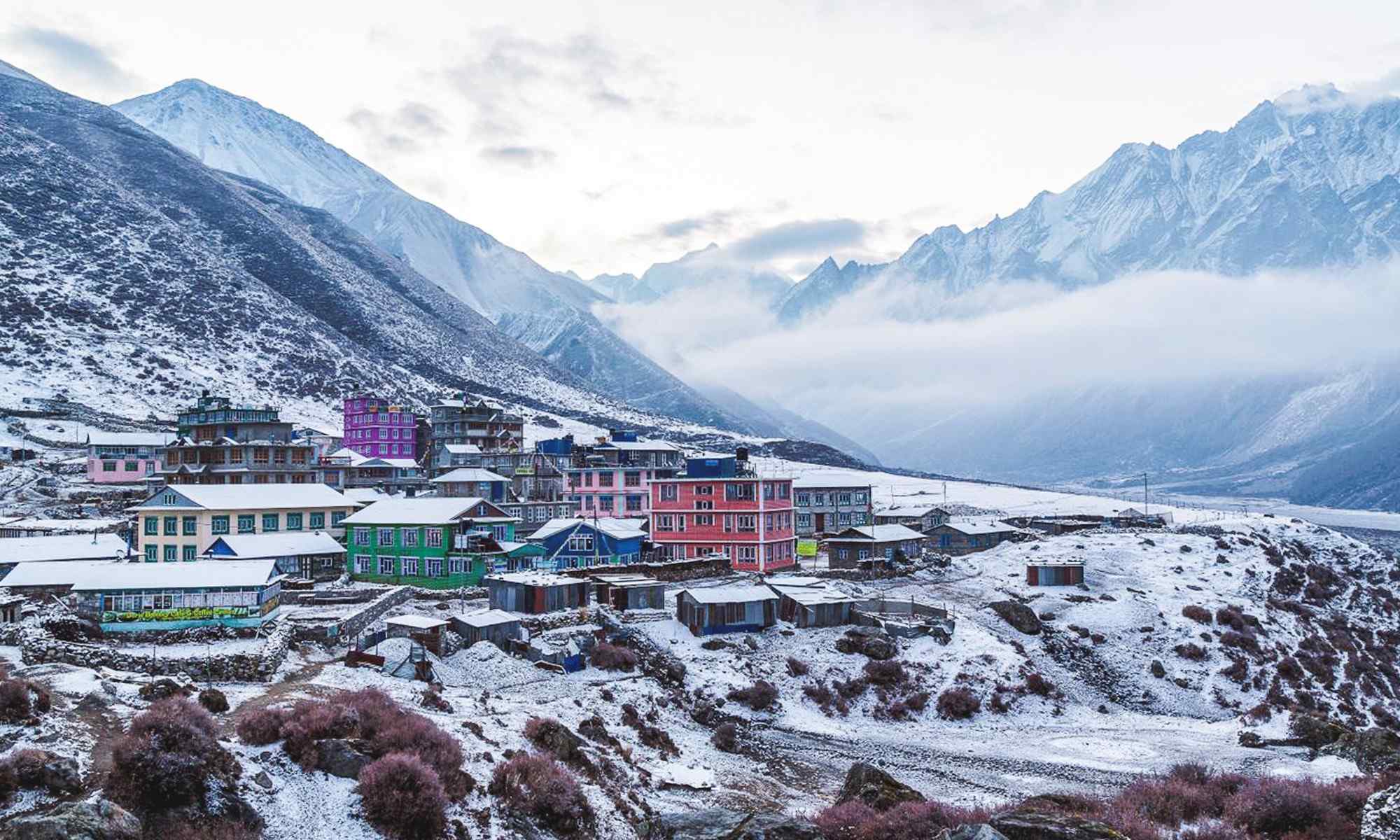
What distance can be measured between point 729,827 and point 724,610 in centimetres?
3209

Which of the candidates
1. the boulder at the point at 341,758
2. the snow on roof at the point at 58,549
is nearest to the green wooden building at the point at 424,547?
the snow on roof at the point at 58,549

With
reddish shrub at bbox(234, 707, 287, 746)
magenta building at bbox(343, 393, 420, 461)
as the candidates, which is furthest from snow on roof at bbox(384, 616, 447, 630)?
magenta building at bbox(343, 393, 420, 461)

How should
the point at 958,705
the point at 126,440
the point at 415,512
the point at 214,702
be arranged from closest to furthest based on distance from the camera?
the point at 214,702 → the point at 958,705 → the point at 415,512 → the point at 126,440

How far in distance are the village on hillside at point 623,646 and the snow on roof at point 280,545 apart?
0.99 feet

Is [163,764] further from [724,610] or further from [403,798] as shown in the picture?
[724,610]

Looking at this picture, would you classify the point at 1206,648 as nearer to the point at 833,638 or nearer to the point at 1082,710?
the point at 1082,710

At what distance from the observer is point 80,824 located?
2297 cm

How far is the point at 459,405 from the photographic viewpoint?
5389 inches

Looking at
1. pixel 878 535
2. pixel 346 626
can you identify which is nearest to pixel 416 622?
pixel 346 626

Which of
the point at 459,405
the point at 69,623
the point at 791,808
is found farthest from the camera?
the point at 459,405

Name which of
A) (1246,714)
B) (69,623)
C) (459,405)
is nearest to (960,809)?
(1246,714)

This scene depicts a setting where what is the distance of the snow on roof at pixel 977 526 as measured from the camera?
105 metres

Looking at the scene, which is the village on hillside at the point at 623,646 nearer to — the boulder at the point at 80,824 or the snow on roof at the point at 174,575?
the snow on roof at the point at 174,575

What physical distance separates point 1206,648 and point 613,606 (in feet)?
128
